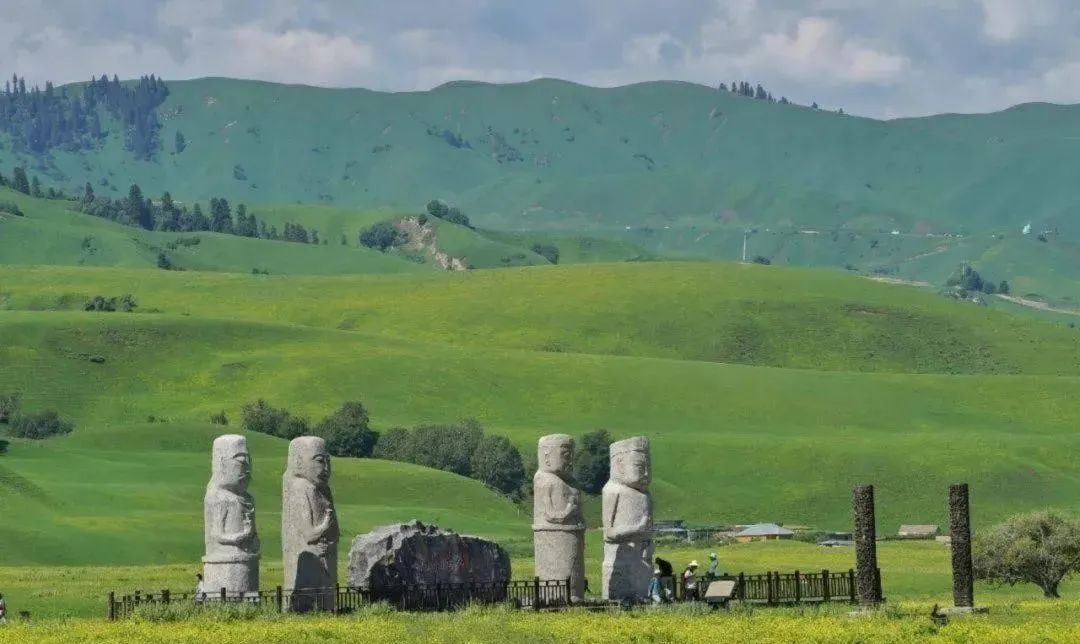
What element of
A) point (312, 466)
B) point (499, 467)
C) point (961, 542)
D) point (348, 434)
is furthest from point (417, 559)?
point (348, 434)

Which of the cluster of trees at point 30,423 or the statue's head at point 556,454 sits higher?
the cluster of trees at point 30,423

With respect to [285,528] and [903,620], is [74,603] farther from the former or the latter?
[903,620]

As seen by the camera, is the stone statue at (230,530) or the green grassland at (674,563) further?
the green grassland at (674,563)

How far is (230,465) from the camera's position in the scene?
57.3 meters

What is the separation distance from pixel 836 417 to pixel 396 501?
5765 centimetres

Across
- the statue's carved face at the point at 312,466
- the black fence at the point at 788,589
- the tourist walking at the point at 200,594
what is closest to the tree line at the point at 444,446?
the black fence at the point at 788,589

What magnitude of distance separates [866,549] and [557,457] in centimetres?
992

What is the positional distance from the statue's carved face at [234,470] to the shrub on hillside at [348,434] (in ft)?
321

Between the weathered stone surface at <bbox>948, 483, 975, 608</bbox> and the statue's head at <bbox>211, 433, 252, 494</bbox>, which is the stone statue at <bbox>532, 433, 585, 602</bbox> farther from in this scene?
the weathered stone surface at <bbox>948, 483, 975, 608</bbox>

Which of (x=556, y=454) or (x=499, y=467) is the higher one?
(x=499, y=467)

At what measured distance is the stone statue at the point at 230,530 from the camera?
5672 centimetres

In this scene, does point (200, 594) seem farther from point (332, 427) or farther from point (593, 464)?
point (332, 427)

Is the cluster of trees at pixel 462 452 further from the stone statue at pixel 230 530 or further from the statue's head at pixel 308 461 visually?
the stone statue at pixel 230 530

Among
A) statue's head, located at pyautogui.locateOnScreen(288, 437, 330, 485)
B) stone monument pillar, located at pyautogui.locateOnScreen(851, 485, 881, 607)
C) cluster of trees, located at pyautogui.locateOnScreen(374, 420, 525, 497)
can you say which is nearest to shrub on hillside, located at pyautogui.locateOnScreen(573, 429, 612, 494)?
cluster of trees, located at pyautogui.locateOnScreen(374, 420, 525, 497)
